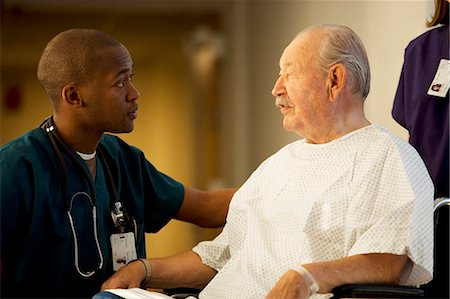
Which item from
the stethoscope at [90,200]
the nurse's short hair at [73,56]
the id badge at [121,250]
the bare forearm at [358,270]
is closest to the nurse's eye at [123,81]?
the nurse's short hair at [73,56]

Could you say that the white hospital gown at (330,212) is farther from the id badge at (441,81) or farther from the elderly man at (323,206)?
the id badge at (441,81)

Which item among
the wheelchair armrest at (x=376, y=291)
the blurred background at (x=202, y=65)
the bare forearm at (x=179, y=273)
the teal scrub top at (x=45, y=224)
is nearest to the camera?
the wheelchair armrest at (x=376, y=291)

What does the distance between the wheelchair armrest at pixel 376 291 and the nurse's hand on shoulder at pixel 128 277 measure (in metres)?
0.72

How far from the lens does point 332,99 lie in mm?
2227

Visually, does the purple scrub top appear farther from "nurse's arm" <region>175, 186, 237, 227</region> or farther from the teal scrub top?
the teal scrub top

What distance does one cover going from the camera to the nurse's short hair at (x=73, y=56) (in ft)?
8.11

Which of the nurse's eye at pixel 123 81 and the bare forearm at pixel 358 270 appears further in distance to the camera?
the nurse's eye at pixel 123 81

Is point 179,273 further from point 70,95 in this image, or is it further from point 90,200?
point 70,95

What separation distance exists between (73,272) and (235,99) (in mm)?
3948

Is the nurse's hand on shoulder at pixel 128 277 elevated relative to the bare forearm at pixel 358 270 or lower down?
lower down

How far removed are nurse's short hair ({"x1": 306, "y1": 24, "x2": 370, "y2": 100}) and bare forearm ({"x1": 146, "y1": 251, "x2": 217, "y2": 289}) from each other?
74cm

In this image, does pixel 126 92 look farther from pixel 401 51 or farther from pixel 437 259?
pixel 401 51

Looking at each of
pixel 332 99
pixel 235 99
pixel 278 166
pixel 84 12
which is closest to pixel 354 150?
pixel 332 99

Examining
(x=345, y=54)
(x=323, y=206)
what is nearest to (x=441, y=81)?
(x=345, y=54)
